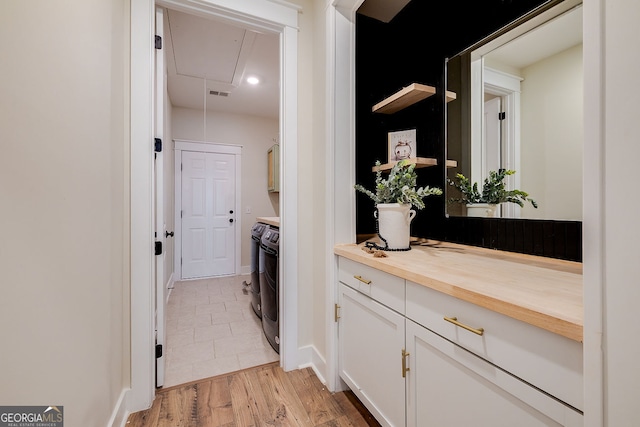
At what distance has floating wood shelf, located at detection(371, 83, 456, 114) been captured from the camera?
1.52 metres

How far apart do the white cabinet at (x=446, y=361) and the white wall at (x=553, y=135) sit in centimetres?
64

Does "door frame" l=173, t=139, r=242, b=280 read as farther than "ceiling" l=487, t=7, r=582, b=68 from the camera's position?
Yes

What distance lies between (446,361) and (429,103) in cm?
141

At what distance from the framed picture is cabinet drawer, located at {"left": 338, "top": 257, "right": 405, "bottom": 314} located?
0.79 metres

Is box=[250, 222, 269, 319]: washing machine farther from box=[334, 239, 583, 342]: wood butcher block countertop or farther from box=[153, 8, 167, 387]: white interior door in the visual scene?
box=[334, 239, 583, 342]: wood butcher block countertop

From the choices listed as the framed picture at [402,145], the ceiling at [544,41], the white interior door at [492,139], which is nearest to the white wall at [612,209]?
the ceiling at [544,41]

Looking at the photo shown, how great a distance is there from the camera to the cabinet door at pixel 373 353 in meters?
1.09

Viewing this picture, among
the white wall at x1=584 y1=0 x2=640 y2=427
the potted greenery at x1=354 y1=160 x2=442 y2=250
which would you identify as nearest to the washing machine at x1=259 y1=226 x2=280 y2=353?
the potted greenery at x1=354 y1=160 x2=442 y2=250

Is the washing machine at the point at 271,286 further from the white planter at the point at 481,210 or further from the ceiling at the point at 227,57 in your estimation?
the ceiling at the point at 227,57

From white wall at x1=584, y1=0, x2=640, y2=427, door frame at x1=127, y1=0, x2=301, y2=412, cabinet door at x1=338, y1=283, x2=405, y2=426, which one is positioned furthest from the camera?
door frame at x1=127, y1=0, x2=301, y2=412

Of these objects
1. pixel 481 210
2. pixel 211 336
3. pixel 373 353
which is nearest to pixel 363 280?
pixel 373 353

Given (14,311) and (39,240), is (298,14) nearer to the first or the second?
(39,240)

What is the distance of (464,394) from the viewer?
0.83 metres

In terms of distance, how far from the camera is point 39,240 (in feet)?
2.49
